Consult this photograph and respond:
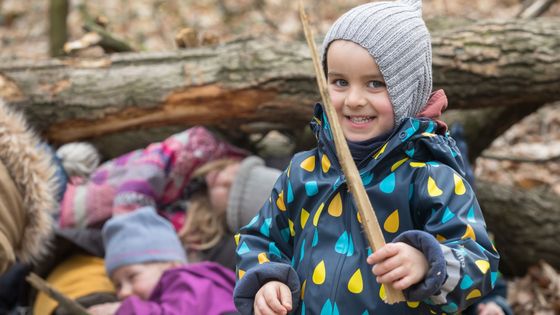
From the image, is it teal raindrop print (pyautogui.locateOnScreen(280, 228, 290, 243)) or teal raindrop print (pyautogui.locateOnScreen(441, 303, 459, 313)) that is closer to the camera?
teal raindrop print (pyautogui.locateOnScreen(441, 303, 459, 313))

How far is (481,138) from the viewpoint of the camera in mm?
4605

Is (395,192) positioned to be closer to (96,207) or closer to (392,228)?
(392,228)

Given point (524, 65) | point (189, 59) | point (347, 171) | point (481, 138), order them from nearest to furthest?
1. point (347, 171)
2. point (524, 65)
3. point (189, 59)
4. point (481, 138)

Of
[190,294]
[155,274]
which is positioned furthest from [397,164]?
[155,274]

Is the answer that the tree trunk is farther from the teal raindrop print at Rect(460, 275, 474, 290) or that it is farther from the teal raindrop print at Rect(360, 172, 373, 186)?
the teal raindrop print at Rect(460, 275, 474, 290)

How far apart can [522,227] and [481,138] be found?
574 millimetres

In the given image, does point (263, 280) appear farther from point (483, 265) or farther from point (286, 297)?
point (483, 265)

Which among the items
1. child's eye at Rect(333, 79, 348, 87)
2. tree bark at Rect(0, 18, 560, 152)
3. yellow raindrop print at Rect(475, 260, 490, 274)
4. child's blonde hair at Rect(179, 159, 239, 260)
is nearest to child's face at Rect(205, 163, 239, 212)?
child's blonde hair at Rect(179, 159, 239, 260)

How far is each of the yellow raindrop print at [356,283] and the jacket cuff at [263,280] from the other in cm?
16

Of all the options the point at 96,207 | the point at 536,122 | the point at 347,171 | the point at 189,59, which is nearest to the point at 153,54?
the point at 189,59

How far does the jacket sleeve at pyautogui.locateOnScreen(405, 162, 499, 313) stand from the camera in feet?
6.07

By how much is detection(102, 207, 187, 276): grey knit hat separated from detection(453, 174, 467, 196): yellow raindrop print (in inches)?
87.7

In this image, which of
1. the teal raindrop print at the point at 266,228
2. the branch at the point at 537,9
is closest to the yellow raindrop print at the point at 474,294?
the teal raindrop print at the point at 266,228

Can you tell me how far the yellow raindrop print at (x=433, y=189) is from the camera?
6.69 feet
